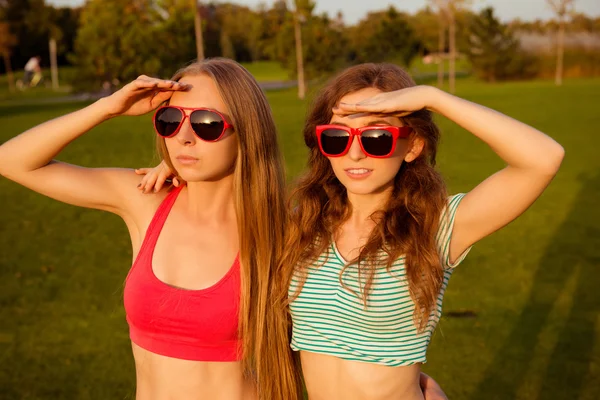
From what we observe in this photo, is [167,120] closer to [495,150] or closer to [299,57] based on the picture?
[495,150]

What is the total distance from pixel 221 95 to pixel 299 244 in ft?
2.42

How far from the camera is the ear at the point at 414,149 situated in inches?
123

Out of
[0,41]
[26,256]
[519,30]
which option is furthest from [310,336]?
[519,30]

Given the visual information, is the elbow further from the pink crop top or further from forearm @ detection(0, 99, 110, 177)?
forearm @ detection(0, 99, 110, 177)

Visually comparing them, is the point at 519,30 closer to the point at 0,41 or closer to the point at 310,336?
the point at 0,41

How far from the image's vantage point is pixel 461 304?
7586mm

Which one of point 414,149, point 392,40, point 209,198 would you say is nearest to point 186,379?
point 209,198

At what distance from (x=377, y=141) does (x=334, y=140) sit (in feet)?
0.58

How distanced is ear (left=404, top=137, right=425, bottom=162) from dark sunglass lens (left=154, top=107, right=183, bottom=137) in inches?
39.3

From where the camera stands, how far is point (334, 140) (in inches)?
114

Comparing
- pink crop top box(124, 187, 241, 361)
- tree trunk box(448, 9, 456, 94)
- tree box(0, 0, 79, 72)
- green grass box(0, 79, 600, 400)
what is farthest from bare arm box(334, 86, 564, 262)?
tree box(0, 0, 79, 72)

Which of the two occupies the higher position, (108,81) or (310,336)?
(310,336)

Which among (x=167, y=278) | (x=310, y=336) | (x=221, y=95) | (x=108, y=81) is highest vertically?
(x=221, y=95)

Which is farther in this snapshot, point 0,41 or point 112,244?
point 0,41
